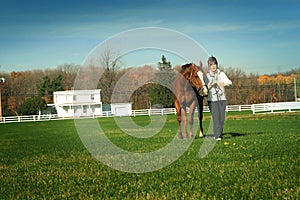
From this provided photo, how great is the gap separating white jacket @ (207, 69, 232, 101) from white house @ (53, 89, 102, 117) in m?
67.2

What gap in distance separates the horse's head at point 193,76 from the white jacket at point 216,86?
29 centimetres

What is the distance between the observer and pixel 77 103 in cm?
8094

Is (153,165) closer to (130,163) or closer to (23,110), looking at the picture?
(130,163)

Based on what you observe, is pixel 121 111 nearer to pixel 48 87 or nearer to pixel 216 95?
pixel 216 95

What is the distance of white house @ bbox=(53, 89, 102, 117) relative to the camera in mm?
79062

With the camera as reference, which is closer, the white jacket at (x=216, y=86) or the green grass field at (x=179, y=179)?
the green grass field at (x=179, y=179)

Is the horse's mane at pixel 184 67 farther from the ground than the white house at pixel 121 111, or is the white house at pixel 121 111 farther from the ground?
the horse's mane at pixel 184 67

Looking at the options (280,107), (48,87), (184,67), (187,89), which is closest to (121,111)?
(187,89)

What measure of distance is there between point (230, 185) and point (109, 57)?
6680mm

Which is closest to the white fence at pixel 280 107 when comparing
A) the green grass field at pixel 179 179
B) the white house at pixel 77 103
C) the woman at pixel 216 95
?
the white house at pixel 77 103

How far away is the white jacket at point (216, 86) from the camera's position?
39.2 ft

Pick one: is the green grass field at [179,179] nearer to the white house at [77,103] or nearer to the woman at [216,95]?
the woman at [216,95]

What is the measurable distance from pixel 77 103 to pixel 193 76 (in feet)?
231

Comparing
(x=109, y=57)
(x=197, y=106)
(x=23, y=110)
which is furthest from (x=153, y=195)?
(x=23, y=110)
